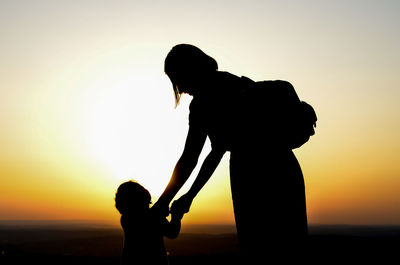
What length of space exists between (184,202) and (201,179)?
0.74ft

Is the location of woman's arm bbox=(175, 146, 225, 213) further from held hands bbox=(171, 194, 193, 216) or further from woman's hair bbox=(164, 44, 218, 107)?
woman's hair bbox=(164, 44, 218, 107)

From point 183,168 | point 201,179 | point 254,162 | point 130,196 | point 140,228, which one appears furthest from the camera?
point 130,196

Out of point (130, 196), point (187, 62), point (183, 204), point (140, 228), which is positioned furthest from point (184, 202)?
point (187, 62)

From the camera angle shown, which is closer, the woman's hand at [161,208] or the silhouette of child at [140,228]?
the woman's hand at [161,208]

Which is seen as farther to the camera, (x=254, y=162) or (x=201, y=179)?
(x=201, y=179)

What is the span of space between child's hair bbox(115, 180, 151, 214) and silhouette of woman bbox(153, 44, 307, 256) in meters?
0.79

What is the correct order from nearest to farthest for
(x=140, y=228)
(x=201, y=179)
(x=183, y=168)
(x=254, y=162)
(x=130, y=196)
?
(x=254, y=162) < (x=201, y=179) < (x=183, y=168) < (x=140, y=228) < (x=130, y=196)

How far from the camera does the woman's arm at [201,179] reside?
143 inches

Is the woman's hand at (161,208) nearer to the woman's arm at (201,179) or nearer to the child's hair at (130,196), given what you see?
the woman's arm at (201,179)

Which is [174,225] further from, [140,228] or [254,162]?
[254,162]

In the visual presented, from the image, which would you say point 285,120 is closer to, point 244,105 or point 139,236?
point 244,105

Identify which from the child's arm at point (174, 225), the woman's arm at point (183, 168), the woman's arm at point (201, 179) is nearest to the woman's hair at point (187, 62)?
the woman's arm at point (183, 168)

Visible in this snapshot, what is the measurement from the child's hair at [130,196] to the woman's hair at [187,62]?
1.15 m

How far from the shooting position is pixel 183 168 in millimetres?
3768
